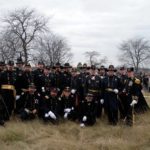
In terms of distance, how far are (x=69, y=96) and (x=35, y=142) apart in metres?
3.48

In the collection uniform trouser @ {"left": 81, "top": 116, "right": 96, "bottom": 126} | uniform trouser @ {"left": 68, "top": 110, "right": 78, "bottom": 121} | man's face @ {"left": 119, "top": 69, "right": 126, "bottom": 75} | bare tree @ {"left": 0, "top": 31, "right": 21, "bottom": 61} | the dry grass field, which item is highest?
bare tree @ {"left": 0, "top": 31, "right": 21, "bottom": 61}

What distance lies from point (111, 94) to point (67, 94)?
5.47 feet

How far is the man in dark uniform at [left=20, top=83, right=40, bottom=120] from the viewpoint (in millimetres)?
12695

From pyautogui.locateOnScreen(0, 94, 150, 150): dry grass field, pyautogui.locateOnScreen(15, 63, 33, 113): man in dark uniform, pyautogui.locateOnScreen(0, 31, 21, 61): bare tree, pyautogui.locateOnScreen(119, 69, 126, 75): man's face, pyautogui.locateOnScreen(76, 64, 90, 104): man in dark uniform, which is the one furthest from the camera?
pyautogui.locateOnScreen(0, 31, 21, 61): bare tree

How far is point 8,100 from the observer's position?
12.7 meters

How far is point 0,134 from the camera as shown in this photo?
1063 cm

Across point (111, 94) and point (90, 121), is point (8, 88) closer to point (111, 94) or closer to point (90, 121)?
point (90, 121)

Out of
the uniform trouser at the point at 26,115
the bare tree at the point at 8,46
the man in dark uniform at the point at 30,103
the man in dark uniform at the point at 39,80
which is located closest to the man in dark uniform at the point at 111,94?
the man in dark uniform at the point at 39,80

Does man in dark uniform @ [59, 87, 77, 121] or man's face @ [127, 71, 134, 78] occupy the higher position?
man's face @ [127, 71, 134, 78]

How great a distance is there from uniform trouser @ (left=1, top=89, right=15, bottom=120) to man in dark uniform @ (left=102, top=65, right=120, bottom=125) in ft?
10.8

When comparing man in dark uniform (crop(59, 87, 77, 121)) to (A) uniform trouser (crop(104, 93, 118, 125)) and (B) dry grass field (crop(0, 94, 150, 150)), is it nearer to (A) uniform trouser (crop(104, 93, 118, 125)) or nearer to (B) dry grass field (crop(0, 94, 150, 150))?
(B) dry grass field (crop(0, 94, 150, 150))

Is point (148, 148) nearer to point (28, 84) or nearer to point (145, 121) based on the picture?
point (145, 121)

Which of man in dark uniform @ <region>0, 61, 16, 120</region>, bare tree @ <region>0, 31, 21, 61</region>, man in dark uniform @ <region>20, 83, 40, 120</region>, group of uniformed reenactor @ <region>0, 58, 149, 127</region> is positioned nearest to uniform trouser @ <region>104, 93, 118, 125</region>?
group of uniformed reenactor @ <region>0, 58, 149, 127</region>

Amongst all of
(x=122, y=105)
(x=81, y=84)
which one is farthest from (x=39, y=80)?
(x=122, y=105)
